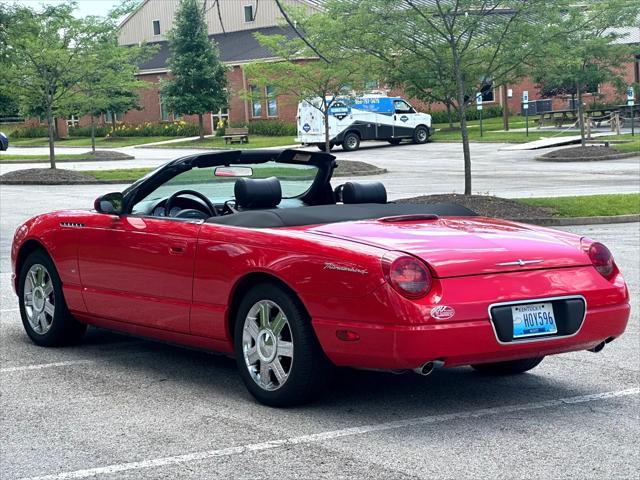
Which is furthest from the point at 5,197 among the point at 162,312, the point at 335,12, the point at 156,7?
the point at 156,7

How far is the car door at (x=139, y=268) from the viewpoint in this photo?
729 centimetres

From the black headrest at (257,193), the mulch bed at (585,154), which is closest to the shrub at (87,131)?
the mulch bed at (585,154)

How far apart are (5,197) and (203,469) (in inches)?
896

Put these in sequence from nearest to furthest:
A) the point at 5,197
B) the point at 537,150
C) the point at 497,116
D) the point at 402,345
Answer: the point at 402,345 → the point at 5,197 → the point at 537,150 → the point at 497,116

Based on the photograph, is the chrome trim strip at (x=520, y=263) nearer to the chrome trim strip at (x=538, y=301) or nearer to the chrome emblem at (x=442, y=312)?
the chrome trim strip at (x=538, y=301)

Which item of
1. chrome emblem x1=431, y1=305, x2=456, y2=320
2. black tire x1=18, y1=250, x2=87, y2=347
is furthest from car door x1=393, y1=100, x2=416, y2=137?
chrome emblem x1=431, y1=305, x2=456, y2=320

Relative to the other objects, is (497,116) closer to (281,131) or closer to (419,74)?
(281,131)

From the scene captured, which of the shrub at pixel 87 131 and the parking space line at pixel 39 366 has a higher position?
the shrub at pixel 87 131

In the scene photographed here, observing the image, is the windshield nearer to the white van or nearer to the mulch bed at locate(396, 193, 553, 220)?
the mulch bed at locate(396, 193, 553, 220)

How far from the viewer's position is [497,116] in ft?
215

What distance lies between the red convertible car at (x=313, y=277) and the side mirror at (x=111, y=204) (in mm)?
12

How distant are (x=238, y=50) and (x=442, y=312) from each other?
213ft

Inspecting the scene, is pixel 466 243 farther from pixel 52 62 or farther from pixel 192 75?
pixel 192 75

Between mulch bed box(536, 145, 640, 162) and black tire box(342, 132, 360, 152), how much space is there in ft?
38.1
